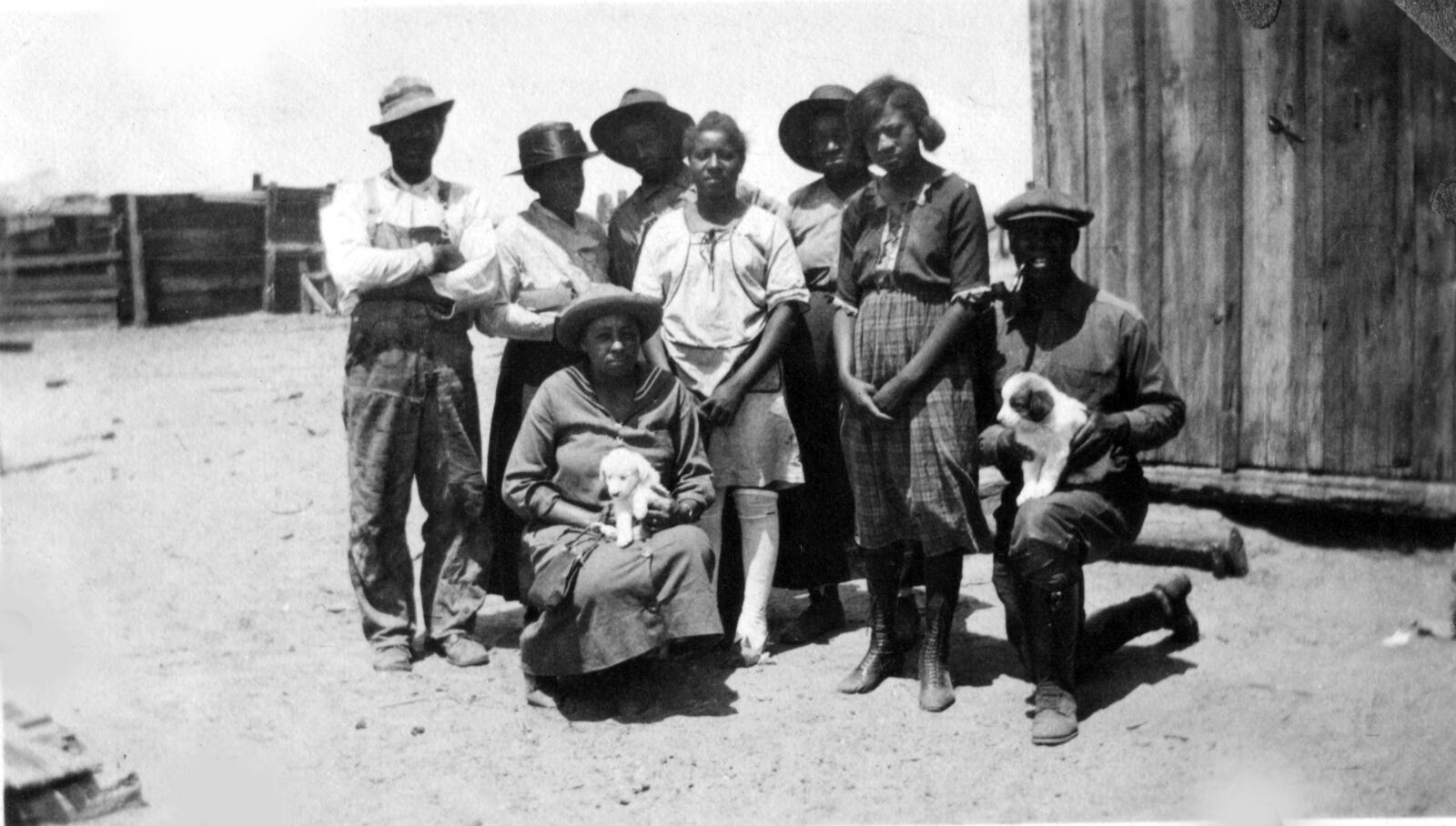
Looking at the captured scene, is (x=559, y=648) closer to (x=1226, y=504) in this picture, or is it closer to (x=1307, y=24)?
(x=1226, y=504)

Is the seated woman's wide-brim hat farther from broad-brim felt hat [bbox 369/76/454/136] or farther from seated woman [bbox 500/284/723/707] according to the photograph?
broad-brim felt hat [bbox 369/76/454/136]

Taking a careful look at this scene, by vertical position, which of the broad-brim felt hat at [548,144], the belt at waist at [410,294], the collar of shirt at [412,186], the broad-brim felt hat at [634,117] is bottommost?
the belt at waist at [410,294]

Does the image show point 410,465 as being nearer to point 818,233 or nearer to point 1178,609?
point 818,233

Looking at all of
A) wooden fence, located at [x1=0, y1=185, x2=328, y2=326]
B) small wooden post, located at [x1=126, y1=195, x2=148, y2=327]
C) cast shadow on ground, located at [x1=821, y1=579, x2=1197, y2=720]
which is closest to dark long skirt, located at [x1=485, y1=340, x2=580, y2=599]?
cast shadow on ground, located at [x1=821, y1=579, x2=1197, y2=720]

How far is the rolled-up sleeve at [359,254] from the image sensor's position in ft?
14.8

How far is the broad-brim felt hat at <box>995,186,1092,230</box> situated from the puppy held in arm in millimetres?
533

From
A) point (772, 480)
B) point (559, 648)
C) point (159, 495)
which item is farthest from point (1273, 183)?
point (159, 495)

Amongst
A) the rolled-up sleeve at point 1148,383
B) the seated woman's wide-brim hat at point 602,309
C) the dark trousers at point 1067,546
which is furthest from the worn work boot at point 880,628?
the seated woman's wide-brim hat at point 602,309

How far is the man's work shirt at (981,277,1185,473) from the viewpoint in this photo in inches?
159

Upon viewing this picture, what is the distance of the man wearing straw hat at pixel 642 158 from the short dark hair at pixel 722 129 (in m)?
0.34

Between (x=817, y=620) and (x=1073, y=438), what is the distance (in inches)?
62.1

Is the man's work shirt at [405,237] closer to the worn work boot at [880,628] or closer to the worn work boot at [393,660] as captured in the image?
the worn work boot at [393,660]

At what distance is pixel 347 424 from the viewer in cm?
477

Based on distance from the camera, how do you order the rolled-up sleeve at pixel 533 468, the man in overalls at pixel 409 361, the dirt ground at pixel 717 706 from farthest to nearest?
1. the man in overalls at pixel 409 361
2. the rolled-up sleeve at pixel 533 468
3. the dirt ground at pixel 717 706
